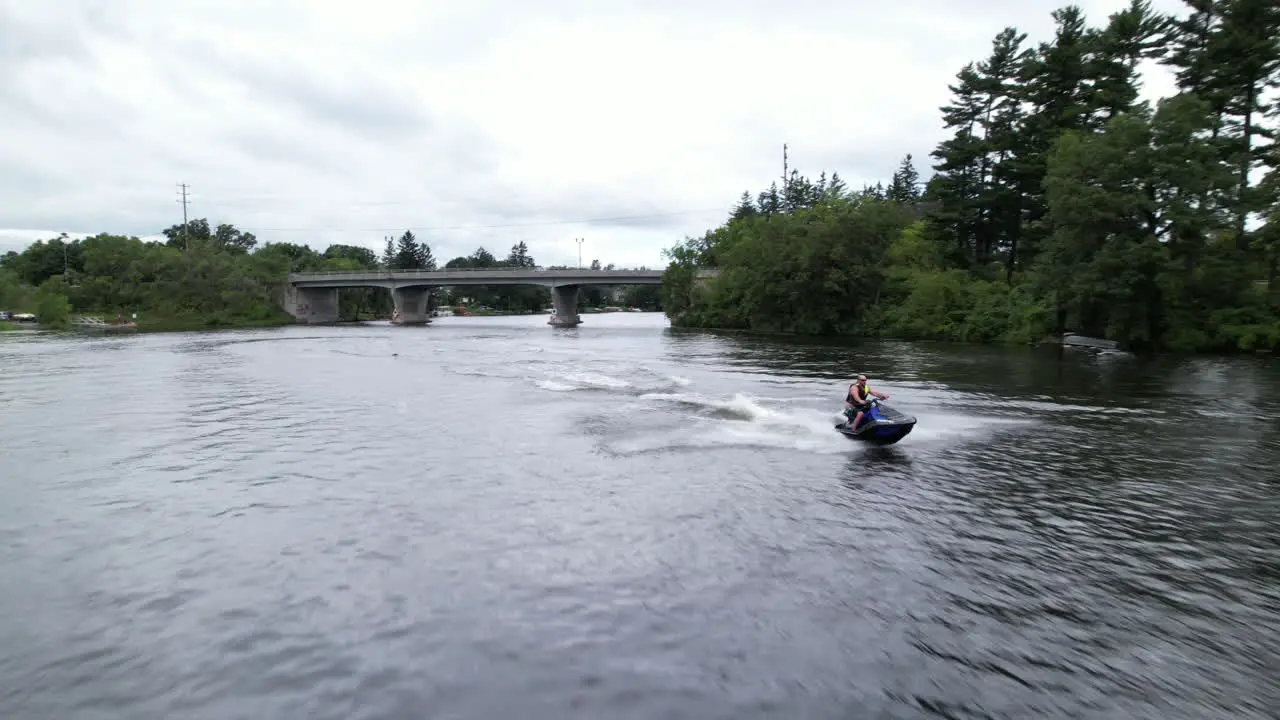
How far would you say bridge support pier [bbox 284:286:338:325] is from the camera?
125 meters

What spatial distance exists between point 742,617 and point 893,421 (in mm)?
11607

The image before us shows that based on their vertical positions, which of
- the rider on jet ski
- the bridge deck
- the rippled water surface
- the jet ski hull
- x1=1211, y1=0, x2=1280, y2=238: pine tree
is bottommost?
the rippled water surface

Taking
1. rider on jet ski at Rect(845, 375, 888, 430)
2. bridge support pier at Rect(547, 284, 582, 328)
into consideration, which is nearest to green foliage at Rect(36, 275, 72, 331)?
bridge support pier at Rect(547, 284, 582, 328)

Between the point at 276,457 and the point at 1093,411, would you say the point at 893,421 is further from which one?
the point at 276,457

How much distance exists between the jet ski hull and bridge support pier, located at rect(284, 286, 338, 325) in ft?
403

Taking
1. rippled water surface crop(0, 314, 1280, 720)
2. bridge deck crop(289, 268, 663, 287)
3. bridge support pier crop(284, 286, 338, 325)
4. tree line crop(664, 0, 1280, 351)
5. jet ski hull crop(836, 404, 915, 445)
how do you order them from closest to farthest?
rippled water surface crop(0, 314, 1280, 720), jet ski hull crop(836, 404, 915, 445), tree line crop(664, 0, 1280, 351), bridge deck crop(289, 268, 663, 287), bridge support pier crop(284, 286, 338, 325)

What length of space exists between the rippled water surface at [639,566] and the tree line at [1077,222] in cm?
2761

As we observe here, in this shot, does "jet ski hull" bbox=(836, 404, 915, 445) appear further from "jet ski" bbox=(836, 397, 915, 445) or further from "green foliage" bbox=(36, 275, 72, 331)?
"green foliage" bbox=(36, 275, 72, 331)

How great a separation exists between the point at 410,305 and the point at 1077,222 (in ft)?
352

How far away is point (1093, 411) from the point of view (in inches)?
1064

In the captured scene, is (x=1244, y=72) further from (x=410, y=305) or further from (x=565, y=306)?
(x=410, y=305)

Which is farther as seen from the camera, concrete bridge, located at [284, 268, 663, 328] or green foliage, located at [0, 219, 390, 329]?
concrete bridge, located at [284, 268, 663, 328]

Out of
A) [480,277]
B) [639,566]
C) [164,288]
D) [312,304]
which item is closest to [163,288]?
[164,288]

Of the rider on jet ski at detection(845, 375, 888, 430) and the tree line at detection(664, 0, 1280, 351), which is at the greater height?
the tree line at detection(664, 0, 1280, 351)
